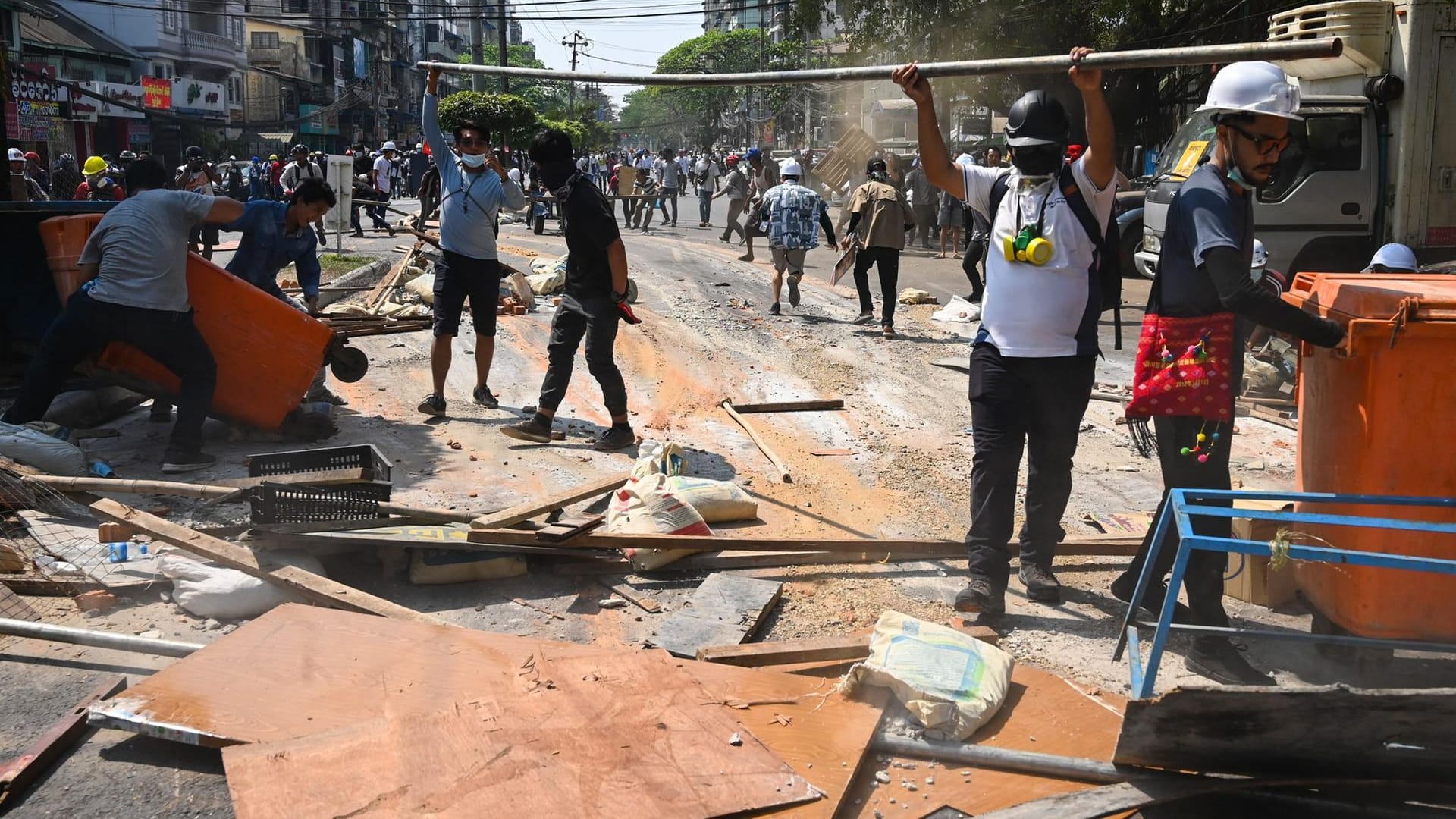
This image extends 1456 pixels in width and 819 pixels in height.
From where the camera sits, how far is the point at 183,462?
6586 mm

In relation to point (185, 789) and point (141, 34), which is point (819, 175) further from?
point (141, 34)

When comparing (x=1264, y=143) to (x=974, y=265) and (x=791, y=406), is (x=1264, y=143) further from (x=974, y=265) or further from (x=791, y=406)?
(x=974, y=265)

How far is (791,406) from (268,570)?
14.7 ft

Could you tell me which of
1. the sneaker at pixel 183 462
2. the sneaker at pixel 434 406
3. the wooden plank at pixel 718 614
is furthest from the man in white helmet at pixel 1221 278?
the sneaker at pixel 434 406

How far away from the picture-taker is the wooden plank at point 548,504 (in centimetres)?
515

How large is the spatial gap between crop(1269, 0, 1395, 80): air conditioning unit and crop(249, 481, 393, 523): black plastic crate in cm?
1084

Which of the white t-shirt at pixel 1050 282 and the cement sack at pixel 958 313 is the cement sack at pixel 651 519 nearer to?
the white t-shirt at pixel 1050 282

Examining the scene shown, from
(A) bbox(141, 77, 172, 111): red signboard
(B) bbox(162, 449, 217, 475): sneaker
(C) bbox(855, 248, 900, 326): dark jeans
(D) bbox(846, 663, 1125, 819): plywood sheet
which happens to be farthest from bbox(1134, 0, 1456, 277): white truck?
(A) bbox(141, 77, 172, 111): red signboard

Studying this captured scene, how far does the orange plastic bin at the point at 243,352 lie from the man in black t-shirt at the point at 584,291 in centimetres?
131

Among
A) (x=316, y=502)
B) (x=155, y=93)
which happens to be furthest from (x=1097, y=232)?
(x=155, y=93)

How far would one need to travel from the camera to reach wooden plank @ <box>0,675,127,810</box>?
346 cm

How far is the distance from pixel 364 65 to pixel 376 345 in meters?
79.7

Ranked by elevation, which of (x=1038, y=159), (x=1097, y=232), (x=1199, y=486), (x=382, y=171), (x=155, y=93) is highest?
(x=155, y=93)

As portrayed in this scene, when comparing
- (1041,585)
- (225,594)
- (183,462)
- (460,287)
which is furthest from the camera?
(460,287)
